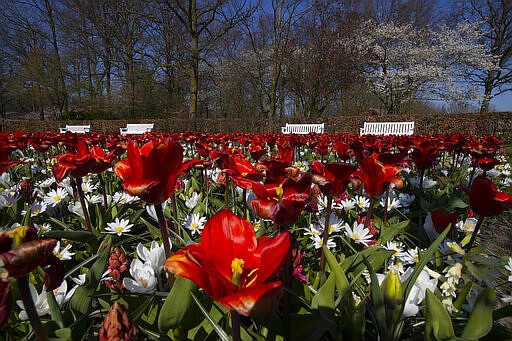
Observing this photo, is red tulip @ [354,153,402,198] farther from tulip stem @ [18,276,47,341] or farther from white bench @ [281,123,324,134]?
white bench @ [281,123,324,134]

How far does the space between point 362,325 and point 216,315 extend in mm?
462

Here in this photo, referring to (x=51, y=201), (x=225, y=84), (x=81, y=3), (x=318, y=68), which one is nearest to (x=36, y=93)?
(x=81, y=3)

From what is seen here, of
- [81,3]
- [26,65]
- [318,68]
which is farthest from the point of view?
[26,65]

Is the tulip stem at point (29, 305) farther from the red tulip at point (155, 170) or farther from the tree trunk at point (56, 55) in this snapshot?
the tree trunk at point (56, 55)

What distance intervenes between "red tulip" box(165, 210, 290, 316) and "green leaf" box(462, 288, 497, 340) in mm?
589

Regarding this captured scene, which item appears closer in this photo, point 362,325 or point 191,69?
point 362,325

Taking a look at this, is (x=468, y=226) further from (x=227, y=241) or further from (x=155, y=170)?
(x=155, y=170)

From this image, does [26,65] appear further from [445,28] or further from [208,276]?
[445,28]

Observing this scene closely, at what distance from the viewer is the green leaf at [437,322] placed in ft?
2.77

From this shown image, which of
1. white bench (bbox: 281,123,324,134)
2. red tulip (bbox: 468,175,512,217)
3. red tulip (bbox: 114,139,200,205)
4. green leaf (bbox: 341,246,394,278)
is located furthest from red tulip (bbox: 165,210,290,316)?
white bench (bbox: 281,123,324,134)

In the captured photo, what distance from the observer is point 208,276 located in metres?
0.60

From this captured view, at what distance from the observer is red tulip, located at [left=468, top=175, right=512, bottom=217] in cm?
112

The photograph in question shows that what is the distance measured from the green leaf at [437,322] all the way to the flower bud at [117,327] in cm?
78

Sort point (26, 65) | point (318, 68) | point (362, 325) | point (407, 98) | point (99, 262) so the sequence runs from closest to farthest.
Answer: point (362, 325) → point (99, 262) → point (318, 68) → point (26, 65) → point (407, 98)
